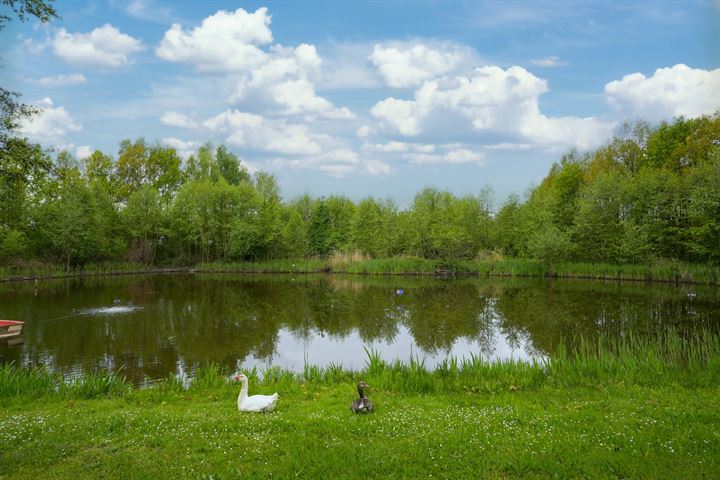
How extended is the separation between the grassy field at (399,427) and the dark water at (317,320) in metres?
2.15

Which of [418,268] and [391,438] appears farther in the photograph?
[418,268]

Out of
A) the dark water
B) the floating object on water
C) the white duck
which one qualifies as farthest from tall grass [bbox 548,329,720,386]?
the floating object on water

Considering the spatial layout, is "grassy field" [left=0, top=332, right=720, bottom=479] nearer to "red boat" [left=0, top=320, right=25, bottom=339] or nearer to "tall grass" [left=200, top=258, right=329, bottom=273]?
"red boat" [left=0, top=320, right=25, bottom=339]

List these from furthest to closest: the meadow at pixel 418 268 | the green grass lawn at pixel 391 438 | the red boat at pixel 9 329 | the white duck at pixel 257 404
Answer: the meadow at pixel 418 268 → the red boat at pixel 9 329 → the white duck at pixel 257 404 → the green grass lawn at pixel 391 438

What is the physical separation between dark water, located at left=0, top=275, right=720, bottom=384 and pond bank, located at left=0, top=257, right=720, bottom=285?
6.28 feet

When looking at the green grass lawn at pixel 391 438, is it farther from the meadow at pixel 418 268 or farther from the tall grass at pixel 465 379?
the meadow at pixel 418 268

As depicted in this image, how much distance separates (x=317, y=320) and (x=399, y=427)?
13964 millimetres

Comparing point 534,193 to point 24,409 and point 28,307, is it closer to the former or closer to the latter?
point 28,307

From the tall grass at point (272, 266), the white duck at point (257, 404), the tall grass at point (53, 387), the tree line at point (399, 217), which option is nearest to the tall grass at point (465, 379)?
the tall grass at point (53, 387)

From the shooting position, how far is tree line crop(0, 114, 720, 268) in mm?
31406

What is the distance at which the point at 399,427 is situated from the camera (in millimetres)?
6398

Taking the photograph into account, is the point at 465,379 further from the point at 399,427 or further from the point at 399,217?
the point at 399,217

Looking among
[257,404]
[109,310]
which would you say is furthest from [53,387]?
[109,310]

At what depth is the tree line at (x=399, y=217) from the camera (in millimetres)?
31406
